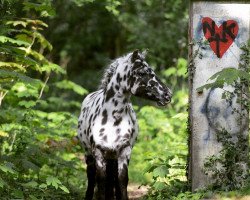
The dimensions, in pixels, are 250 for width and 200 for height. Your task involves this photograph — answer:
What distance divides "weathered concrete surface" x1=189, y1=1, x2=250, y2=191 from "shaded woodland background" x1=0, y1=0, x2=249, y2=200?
0.67m

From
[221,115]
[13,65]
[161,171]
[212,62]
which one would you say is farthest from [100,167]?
[13,65]

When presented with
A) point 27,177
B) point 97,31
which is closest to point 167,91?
point 27,177

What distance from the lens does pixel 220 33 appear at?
665cm

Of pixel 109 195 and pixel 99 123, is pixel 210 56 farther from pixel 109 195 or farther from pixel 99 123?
pixel 109 195

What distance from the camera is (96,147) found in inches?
262

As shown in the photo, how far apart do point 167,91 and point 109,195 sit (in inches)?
66.4

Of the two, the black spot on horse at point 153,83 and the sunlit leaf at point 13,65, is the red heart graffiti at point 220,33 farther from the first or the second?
the sunlit leaf at point 13,65

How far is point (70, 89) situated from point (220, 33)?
10635 millimetres

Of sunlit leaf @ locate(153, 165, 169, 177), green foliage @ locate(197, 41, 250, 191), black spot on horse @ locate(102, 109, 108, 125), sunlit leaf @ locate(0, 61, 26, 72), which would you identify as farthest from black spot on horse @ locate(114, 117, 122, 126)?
sunlit leaf @ locate(0, 61, 26, 72)

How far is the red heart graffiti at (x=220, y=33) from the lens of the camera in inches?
261

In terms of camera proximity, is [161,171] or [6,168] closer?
[6,168]

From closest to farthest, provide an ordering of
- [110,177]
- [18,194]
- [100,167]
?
[18,194], [100,167], [110,177]

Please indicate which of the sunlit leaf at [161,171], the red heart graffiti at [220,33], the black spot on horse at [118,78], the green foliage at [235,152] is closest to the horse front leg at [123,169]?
the sunlit leaf at [161,171]

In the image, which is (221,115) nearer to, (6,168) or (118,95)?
(118,95)
